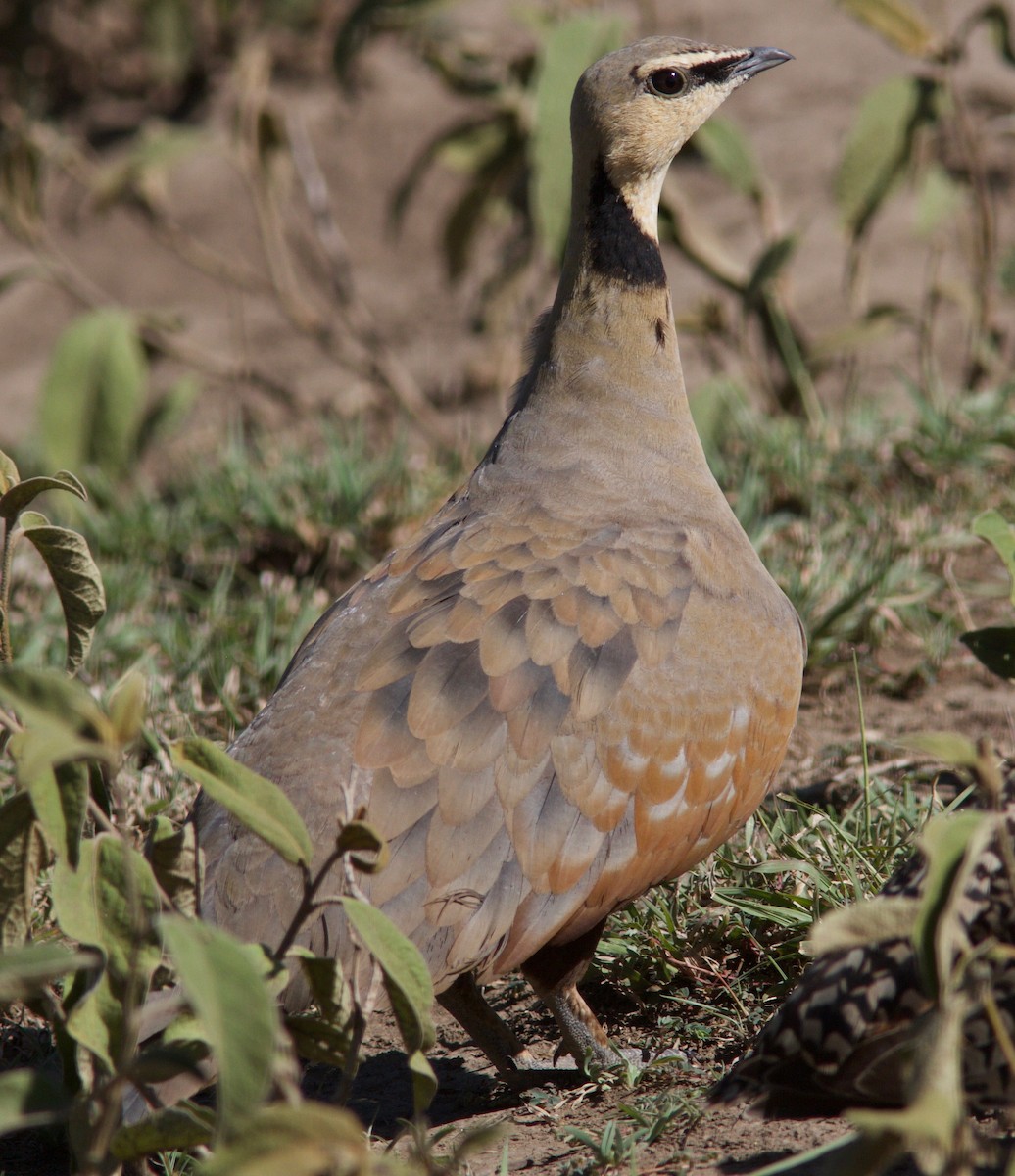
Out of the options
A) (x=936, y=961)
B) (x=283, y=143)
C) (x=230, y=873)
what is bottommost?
(x=230, y=873)

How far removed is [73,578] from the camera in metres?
2.37

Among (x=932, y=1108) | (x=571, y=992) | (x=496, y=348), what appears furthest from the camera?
(x=496, y=348)

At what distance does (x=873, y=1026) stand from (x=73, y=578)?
4.87 feet

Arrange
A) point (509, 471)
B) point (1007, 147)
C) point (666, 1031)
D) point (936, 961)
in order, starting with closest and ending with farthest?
1. point (936, 961)
2. point (666, 1031)
3. point (509, 471)
4. point (1007, 147)

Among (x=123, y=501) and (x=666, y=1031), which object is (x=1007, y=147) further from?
(x=666, y=1031)

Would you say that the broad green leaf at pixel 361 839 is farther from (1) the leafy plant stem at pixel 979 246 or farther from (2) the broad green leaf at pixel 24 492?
(1) the leafy plant stem at pixel 979 246

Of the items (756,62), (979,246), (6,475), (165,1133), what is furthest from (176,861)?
(979,246)

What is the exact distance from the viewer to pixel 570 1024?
2.97 metres

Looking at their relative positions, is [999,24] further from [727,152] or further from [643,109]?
[643,109]

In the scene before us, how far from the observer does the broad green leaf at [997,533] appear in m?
2.45

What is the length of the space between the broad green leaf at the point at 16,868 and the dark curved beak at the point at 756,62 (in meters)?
2.70

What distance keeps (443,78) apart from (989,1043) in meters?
4.91

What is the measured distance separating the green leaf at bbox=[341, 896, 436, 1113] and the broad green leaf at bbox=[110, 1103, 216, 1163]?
1.00 feet

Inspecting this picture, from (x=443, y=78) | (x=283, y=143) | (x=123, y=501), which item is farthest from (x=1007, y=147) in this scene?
(x=123, y=501)
